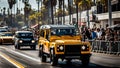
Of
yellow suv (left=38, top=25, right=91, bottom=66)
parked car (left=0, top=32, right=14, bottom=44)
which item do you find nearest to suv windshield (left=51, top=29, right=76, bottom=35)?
yellow suv (left=38, top=25, right=91, bottom=66)

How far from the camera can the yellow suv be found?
63.4 ft

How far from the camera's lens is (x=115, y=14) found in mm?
64250

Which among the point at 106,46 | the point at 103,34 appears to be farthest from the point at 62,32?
the point at 103,34

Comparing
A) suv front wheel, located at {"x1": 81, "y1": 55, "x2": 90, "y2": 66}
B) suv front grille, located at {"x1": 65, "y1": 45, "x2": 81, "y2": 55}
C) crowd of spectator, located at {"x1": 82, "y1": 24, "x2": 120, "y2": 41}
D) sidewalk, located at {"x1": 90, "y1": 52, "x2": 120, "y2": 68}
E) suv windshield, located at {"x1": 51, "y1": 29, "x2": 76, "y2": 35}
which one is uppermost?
suv windshield, located at {"x1": 51, "y1": 29, "x2": 76, "y2": 35}

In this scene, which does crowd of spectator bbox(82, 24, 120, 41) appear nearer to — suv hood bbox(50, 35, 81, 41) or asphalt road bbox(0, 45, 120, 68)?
asphalt road bbox(0, 45, 120, 68)

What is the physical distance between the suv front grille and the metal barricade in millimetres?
10044

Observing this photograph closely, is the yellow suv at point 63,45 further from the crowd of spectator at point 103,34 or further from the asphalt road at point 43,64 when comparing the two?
the crowd of spectator at point 103,34

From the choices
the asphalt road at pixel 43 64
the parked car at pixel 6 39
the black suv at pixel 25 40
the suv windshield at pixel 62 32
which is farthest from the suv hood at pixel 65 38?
the parked car at pixel 6 39

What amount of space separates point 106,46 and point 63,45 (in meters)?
12.3

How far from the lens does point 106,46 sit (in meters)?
31.2

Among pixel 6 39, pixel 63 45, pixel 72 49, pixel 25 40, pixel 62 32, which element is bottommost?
pixel 6 39

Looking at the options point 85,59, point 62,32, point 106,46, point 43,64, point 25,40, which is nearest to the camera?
point 85,59

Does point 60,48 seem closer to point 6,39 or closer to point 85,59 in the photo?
point 85,59

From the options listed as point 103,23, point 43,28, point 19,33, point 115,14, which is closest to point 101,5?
point 103,23
